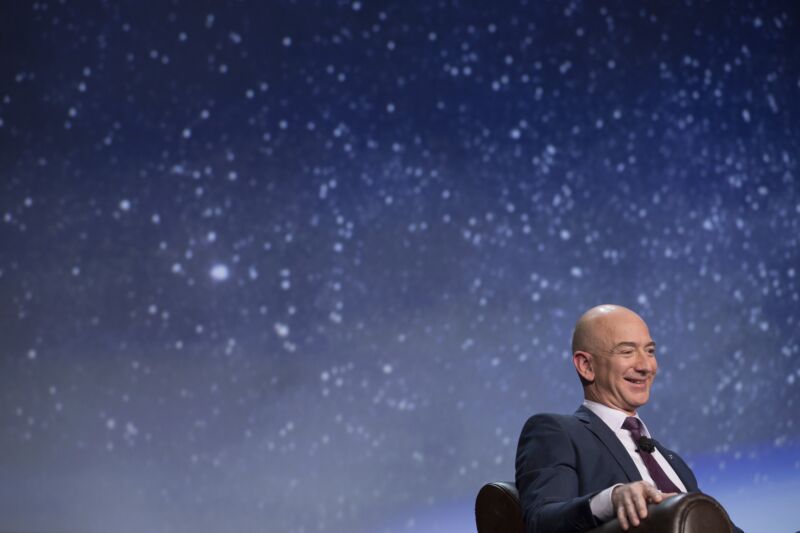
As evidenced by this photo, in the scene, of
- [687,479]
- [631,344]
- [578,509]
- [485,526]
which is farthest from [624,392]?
[578,509]

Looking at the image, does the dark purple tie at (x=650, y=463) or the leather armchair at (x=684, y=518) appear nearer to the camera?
the leather armchair at (x=684, y=518)

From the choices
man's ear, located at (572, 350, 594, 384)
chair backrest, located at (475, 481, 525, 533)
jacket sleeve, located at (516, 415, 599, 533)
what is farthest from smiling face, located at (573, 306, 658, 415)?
chair backrest, located at (475, 481, 525, 533)

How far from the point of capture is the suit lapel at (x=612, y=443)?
1.90 m

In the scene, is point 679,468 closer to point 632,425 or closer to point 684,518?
point 632,425

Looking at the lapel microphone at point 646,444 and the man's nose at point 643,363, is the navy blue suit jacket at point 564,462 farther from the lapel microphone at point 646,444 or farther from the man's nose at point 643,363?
the man's nose at point 643,363

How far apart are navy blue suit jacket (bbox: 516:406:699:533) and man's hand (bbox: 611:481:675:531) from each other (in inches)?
9.3

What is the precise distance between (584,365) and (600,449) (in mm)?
262

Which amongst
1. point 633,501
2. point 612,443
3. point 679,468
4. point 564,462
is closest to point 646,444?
point 612,443

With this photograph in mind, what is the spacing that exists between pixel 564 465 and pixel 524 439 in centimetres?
13

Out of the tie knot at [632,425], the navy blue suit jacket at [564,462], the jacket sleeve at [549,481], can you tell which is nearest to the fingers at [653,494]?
the jacket sleeve at [549,481]

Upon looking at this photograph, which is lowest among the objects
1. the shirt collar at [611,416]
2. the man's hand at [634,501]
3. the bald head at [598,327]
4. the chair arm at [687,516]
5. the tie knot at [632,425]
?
the chair arm at [687,516]

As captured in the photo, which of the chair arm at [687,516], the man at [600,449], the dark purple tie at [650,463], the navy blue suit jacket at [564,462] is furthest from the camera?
the dark purple tie at [650,463]

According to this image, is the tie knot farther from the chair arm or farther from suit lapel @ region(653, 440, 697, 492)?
the chair arm

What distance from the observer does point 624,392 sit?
2.07 m
